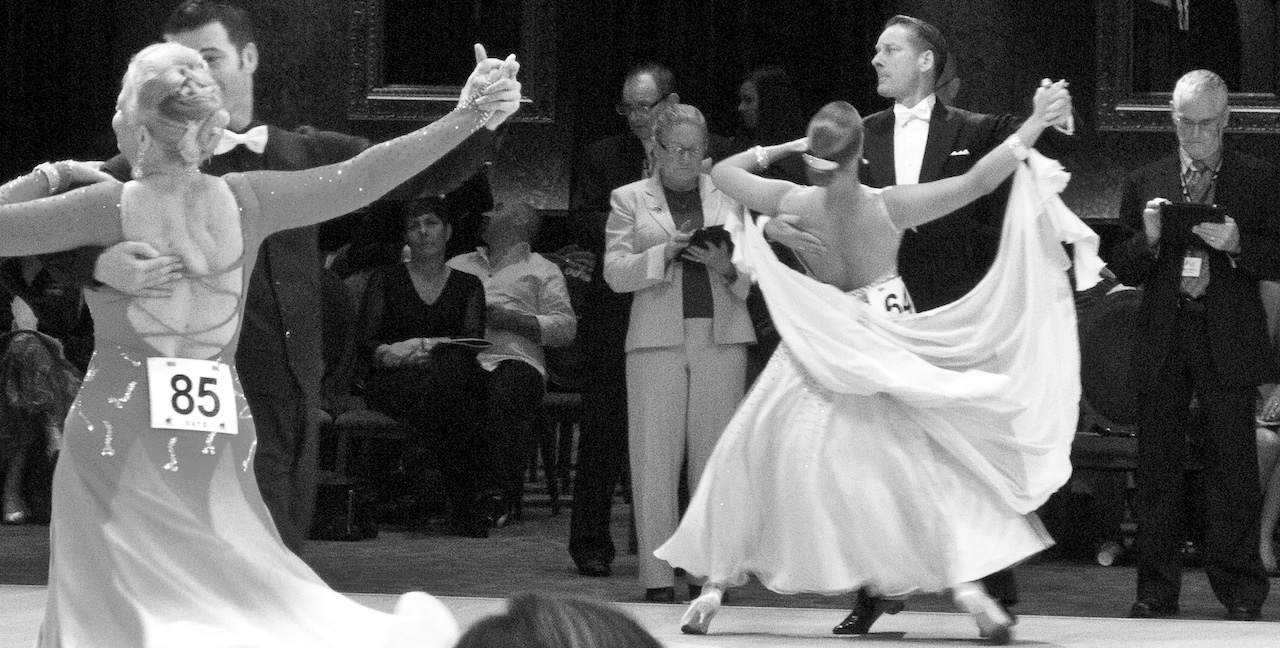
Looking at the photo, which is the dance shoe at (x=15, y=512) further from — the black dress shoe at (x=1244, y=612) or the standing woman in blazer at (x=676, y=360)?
the black dress shoe at (x=1244, y=612)

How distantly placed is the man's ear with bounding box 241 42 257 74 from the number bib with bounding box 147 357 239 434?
3.38ft

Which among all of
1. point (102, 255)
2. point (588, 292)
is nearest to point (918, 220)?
point (588, 292)

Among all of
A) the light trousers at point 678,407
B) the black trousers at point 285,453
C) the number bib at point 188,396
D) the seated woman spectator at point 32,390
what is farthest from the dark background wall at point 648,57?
the number bib at point 188,396

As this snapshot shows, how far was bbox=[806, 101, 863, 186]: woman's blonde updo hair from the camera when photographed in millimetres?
5281

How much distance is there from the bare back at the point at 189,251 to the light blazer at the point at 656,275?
2.91 metres

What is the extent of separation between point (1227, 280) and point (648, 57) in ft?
16.8

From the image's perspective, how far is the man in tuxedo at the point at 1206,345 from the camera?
→ 5984 mm

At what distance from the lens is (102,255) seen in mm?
3170

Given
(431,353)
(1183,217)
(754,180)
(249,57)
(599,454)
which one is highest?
(249,57)

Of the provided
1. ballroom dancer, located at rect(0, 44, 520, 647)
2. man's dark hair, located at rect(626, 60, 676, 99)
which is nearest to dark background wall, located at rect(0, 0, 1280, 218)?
man's dark hair, located at rect(626, 60, 676, 99)

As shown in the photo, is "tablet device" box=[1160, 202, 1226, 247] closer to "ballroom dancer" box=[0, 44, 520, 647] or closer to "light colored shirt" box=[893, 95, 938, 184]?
"light colored shirt" box=[893, 95, 938, 184]

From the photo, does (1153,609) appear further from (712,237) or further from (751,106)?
(751,106)

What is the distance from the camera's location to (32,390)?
796 cm

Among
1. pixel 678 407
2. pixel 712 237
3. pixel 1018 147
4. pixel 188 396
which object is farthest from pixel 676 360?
pixel 188 396
